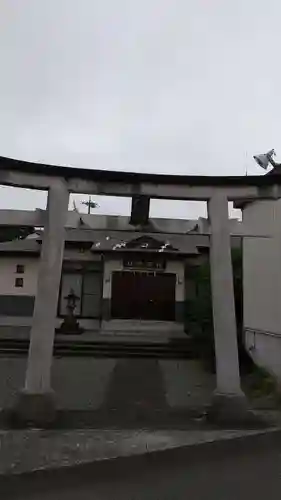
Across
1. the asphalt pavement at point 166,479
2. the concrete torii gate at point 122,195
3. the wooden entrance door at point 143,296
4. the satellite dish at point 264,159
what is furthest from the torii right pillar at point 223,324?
the wooden entrance door at point 143,296

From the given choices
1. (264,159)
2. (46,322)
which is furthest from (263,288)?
(46,322)

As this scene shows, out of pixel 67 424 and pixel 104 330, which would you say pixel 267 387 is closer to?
pixel 67 424

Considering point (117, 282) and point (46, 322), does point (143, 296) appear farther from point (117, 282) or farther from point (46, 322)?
point (46, 322)

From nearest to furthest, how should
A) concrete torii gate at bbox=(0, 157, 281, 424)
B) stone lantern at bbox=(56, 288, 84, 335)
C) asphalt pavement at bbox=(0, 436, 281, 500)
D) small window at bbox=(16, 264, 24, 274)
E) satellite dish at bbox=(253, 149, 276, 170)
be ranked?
asphalt pavement at bbox=(0, 436, 281, 500) < concrete torii gate at bbox=(0, 157, 281, 424) < satellite dish at bbox=(253, 149, 276, 170) < stone lantern at bbox=(56, 288, 84, 335) < small window at bbox=(16, 264, 24, 274)

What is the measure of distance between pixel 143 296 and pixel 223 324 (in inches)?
516

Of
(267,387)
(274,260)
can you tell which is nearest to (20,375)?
(267,387)

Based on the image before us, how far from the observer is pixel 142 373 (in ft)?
41.5

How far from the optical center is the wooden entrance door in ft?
68.9

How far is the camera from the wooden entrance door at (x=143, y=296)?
2102 centimetres

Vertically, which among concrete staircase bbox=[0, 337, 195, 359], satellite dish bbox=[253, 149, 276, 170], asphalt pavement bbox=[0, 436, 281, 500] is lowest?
asphalt pavement bbox=[0, 436, 281, 500]

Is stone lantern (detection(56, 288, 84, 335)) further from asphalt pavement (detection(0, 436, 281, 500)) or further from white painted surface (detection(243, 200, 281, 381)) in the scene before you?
asphalt pavement (detection(0, 436, 281, 500))

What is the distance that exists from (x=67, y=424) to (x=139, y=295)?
13778mm

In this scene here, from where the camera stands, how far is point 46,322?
7812 millimetres

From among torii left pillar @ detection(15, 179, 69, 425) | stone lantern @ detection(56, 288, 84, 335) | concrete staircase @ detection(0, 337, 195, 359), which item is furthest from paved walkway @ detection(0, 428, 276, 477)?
stone lantern @ detection(56, 288, 84, 335)
